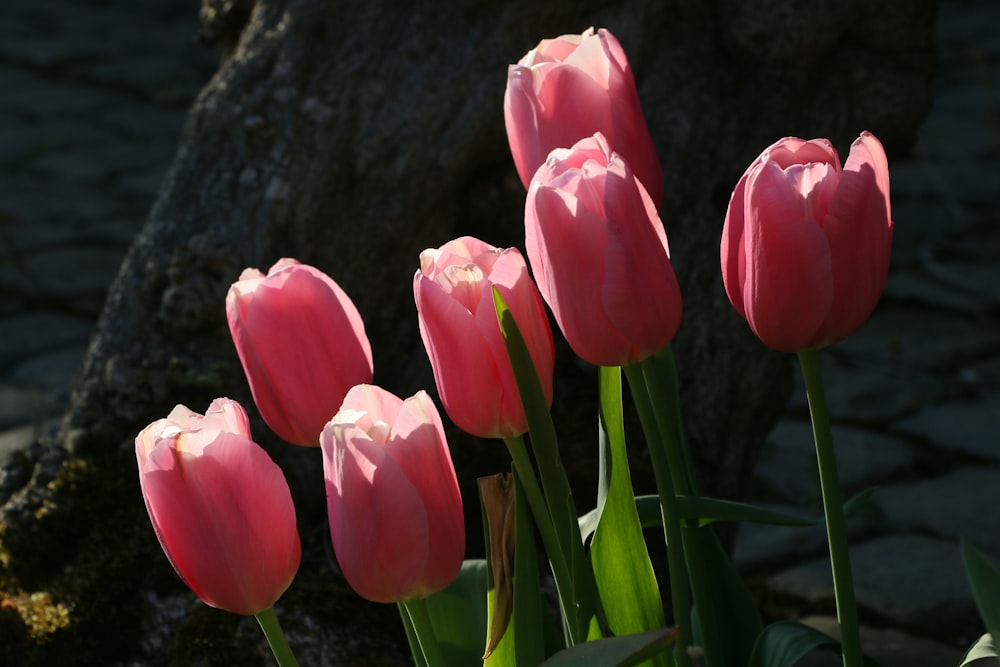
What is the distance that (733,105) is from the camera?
1.76 meters

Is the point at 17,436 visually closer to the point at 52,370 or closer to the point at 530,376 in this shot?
the point at 52,370

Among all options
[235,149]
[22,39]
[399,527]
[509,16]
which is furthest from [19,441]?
[22,39]

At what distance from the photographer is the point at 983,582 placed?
86 centimetres

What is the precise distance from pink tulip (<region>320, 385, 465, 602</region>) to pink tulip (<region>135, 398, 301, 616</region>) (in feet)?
0.14

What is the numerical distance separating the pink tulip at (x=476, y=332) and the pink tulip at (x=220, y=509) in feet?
0.44

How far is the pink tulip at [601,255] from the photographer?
30.0 inches

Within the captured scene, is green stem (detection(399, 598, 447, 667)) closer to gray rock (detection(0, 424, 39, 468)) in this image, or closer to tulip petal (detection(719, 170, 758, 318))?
tulip petal (detection(719, 170, 758, 318))

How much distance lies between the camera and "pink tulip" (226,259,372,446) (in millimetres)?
874

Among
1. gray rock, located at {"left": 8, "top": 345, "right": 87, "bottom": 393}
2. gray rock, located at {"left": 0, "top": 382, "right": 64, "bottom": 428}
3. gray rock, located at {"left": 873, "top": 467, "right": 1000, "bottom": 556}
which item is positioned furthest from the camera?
gray rock, located at {"left": 8, "top": 345, "right": 87, "bottom": 393}

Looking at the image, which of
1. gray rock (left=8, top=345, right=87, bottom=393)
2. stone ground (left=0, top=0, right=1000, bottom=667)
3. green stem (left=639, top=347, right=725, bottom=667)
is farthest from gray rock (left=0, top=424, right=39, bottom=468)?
green stem (left=639, top=347, right=725, bottom=667)

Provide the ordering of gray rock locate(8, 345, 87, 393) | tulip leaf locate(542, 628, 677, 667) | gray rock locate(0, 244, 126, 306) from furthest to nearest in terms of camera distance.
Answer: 1. gray rock locate(0, 244, 126, 306)
2. gray rock locate(8, 345, 87, 393)
3. tulip leaf locate(542, 628, 677, 667)

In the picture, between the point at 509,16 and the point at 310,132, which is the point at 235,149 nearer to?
the point at 310,132

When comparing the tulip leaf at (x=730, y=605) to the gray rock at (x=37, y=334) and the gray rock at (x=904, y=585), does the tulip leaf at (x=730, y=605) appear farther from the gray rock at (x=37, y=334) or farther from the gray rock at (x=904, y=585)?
the gray rock at (x=37, y=334)

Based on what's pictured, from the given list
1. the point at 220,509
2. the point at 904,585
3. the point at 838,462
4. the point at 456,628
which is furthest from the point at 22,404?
the point at 220,509
